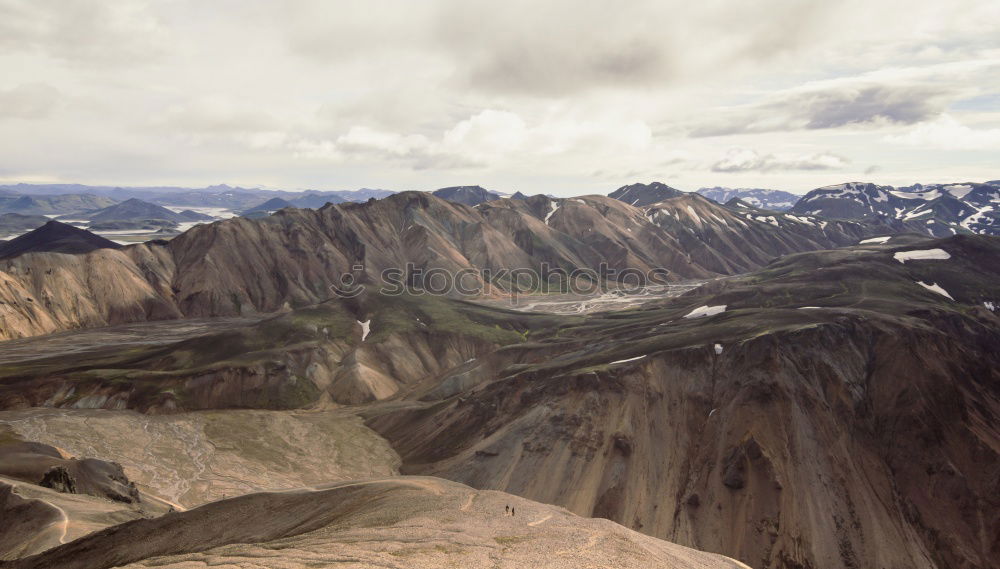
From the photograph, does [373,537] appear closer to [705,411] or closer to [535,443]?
[535,443]

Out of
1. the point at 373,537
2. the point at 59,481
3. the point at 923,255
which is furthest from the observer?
the point at 923,255

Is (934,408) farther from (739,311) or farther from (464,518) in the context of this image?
(464,518)

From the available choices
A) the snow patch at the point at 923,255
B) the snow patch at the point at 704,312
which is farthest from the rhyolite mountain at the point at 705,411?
the snow patch at the point at 923,255

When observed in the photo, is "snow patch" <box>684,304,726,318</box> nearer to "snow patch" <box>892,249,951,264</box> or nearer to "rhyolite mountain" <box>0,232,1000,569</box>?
"rhyolite mountain" <box>0,232,1000,569</box>

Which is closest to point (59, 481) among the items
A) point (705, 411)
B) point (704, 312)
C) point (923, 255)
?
point (705, 411)

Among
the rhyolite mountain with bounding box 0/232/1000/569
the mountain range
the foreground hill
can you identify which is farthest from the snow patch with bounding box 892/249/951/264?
the foreground hill

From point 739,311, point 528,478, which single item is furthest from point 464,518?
point 739,311

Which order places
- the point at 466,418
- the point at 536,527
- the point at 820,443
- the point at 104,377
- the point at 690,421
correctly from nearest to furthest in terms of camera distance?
the point at 536,527 < the point at 820,443 < the point at 690,421 < the point at 466,418 < the point at 104,377
